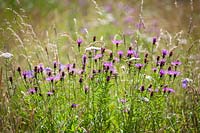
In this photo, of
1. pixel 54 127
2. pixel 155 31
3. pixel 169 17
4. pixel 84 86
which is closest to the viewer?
pixel 54 127

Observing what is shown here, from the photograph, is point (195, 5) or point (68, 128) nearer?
point (68, 128)

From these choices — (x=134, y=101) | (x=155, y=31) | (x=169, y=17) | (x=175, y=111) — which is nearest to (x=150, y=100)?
(x=134, y=101)

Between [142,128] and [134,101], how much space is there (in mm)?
208

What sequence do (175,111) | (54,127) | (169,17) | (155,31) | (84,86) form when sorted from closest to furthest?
(54,127)
(84,86)
(175,111)
(155,31)
(169,17)

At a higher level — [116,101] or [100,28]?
[100,28]

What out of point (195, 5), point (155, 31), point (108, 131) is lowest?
point (108, 131)

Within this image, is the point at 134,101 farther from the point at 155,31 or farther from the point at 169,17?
the point at 169,17

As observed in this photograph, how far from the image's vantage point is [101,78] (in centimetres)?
287

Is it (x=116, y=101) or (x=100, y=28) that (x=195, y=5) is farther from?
(x=116, y=101)

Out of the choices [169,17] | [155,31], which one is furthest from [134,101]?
[169,17]

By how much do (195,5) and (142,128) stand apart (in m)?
4.56

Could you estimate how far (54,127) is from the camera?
111 inches

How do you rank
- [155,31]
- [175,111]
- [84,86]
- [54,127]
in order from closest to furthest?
[54,127]
[84,86]
[175,111]
[155,31]

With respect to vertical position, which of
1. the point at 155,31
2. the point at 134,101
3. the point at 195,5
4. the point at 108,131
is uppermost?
the point at 195,5
